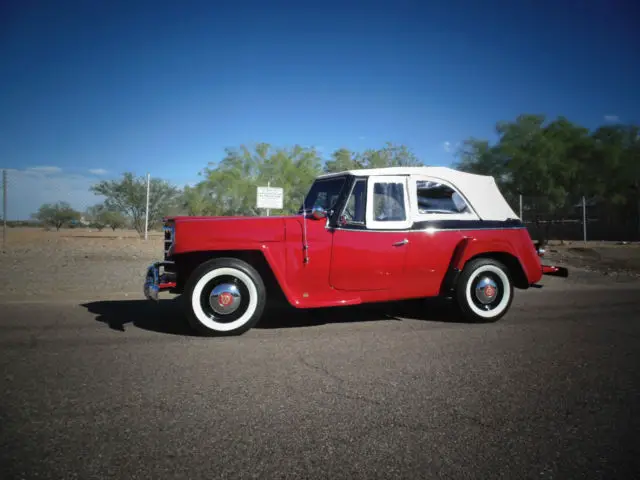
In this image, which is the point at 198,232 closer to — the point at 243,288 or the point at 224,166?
the point at 243,288

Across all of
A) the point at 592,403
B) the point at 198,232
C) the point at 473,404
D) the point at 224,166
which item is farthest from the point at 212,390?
the point at 224,166

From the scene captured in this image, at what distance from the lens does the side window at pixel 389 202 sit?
4738 millimetres

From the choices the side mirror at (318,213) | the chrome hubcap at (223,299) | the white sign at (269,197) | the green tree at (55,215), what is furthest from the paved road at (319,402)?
the green tree at (55,215)

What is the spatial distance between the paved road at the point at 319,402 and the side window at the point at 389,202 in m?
1.28

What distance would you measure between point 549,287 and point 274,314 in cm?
607

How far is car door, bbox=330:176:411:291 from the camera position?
4.55 meters

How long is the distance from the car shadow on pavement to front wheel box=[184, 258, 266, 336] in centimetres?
26

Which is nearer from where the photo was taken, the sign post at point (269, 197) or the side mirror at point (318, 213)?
the side mirror at point (318, 213)

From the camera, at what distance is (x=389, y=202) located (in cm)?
479

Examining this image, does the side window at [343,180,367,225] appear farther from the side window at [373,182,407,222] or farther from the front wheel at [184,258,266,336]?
the front wheel at [184,258,266,336]

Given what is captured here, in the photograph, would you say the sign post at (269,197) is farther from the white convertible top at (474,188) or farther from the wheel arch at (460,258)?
the wheel arch at (460,258)

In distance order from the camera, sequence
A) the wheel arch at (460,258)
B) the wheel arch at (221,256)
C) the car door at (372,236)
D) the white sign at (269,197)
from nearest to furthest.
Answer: the wheel arch at (221,256), the car door at (372,236), the wheel arch at (460,258), the white sign at (269,197)

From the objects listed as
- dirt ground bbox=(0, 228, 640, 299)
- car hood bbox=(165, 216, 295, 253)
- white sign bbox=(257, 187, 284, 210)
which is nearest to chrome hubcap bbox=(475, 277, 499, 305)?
car hood bbox=(165, 216, 295, 253)

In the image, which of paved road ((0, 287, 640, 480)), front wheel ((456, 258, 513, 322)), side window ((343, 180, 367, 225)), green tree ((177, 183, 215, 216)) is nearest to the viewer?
paved road ((0, 287, 640, 480))
